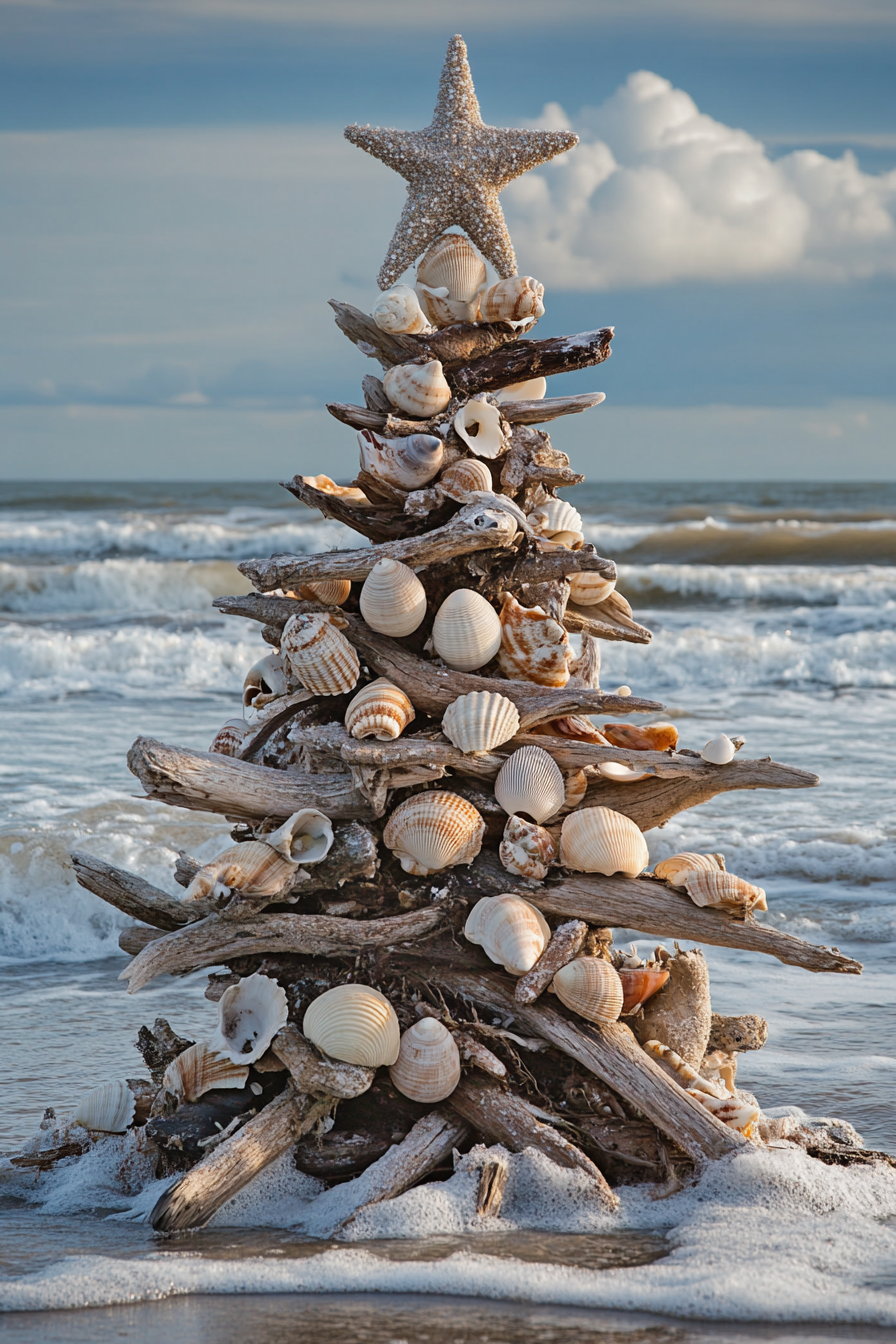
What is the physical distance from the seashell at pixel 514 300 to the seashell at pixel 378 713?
1.38 meters

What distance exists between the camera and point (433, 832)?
3.69 m

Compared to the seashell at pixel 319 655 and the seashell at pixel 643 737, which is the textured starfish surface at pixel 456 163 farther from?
the seashell at pixel 643 737

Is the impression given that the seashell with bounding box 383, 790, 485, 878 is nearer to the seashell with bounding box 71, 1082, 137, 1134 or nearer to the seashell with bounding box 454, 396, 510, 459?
the seashell with bounding box 454, 396, 510, 459

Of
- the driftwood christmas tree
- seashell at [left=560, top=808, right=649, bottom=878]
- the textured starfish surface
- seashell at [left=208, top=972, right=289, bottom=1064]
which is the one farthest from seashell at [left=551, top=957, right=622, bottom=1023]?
the textured starfish surface

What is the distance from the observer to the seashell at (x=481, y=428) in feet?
13.3

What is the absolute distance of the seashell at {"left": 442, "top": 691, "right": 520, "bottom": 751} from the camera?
146 inches

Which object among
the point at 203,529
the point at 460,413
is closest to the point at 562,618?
the point at 460,413

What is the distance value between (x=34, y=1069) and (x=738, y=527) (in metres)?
29.2

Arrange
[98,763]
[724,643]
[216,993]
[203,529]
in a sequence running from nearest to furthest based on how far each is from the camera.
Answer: [216,993] < [98,763] < [724,643] < [203,529]

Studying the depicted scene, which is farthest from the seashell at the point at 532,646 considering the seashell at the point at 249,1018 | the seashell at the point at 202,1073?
the seashell at the point at 202,1073

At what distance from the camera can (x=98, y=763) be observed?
34.8 feet

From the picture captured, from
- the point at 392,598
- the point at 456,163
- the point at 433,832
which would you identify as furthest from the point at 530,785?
the point at 456,163

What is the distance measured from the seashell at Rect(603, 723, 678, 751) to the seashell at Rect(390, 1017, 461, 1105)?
1.15 meters

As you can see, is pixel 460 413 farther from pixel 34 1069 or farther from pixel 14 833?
pixel 14 833
